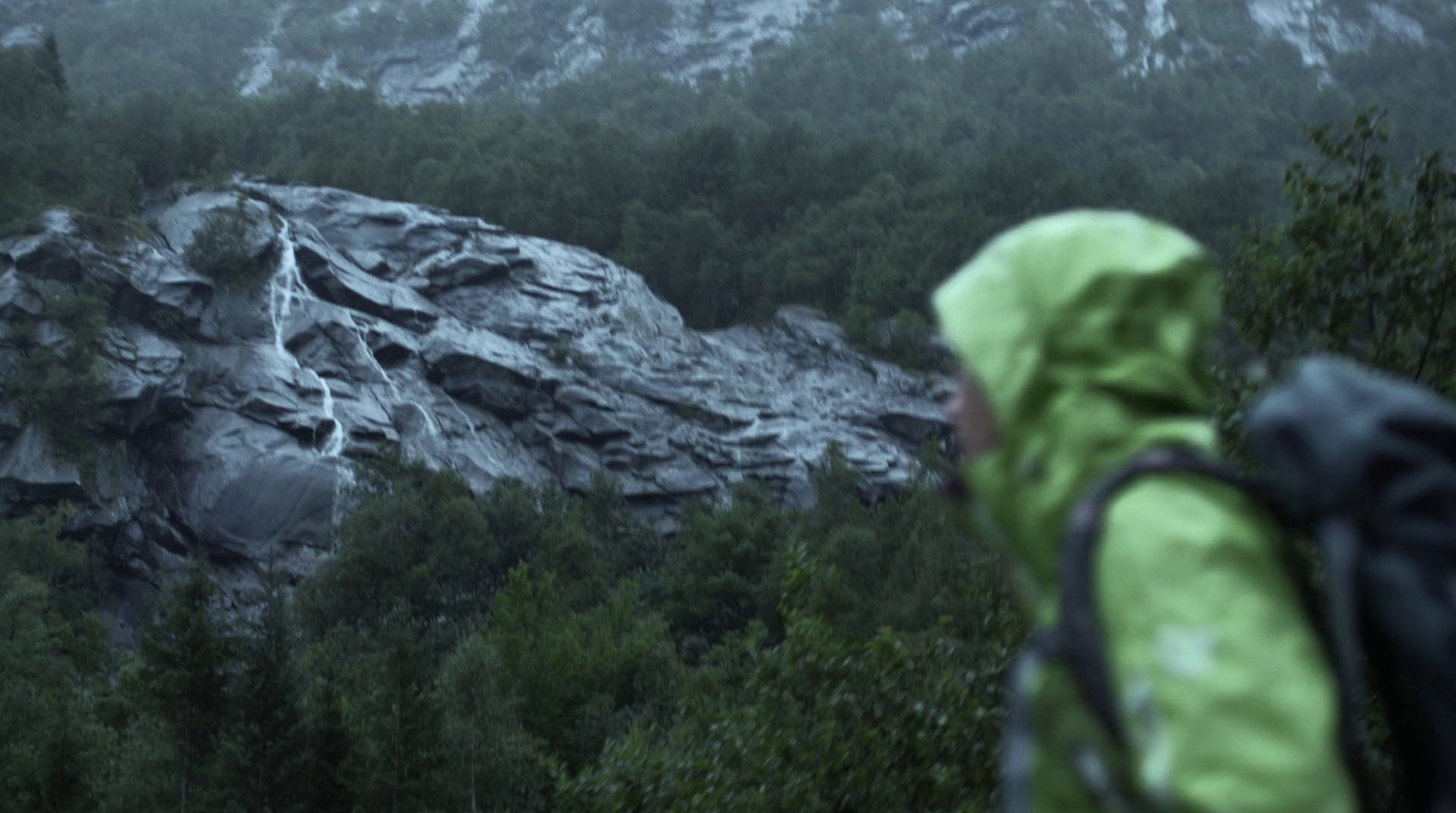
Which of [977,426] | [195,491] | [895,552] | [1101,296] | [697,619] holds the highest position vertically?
[1101,296]

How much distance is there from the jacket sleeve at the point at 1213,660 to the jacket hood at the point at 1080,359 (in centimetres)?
15

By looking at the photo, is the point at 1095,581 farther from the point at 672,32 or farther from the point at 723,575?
the point at 672,32

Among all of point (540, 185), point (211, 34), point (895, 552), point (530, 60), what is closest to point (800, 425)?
point (895, 552)

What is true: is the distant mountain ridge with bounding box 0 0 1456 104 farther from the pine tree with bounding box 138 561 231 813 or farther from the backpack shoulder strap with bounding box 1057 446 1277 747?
the backpack shoulder strap with bounding box 1057 446 1277 747

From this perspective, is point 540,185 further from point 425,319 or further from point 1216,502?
point 1216,502

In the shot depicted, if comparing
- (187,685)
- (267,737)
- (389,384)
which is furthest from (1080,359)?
(389,384)

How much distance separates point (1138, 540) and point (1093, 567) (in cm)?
6

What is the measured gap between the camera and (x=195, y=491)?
45.0 m

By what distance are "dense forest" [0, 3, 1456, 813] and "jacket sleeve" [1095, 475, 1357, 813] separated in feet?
16.3

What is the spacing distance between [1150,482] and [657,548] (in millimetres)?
44429

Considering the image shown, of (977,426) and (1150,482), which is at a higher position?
(1150,482)

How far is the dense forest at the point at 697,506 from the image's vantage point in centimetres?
770

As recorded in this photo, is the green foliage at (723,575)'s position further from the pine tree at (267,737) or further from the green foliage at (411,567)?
the pine tree at (267,737)

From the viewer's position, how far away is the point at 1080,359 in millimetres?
1669
